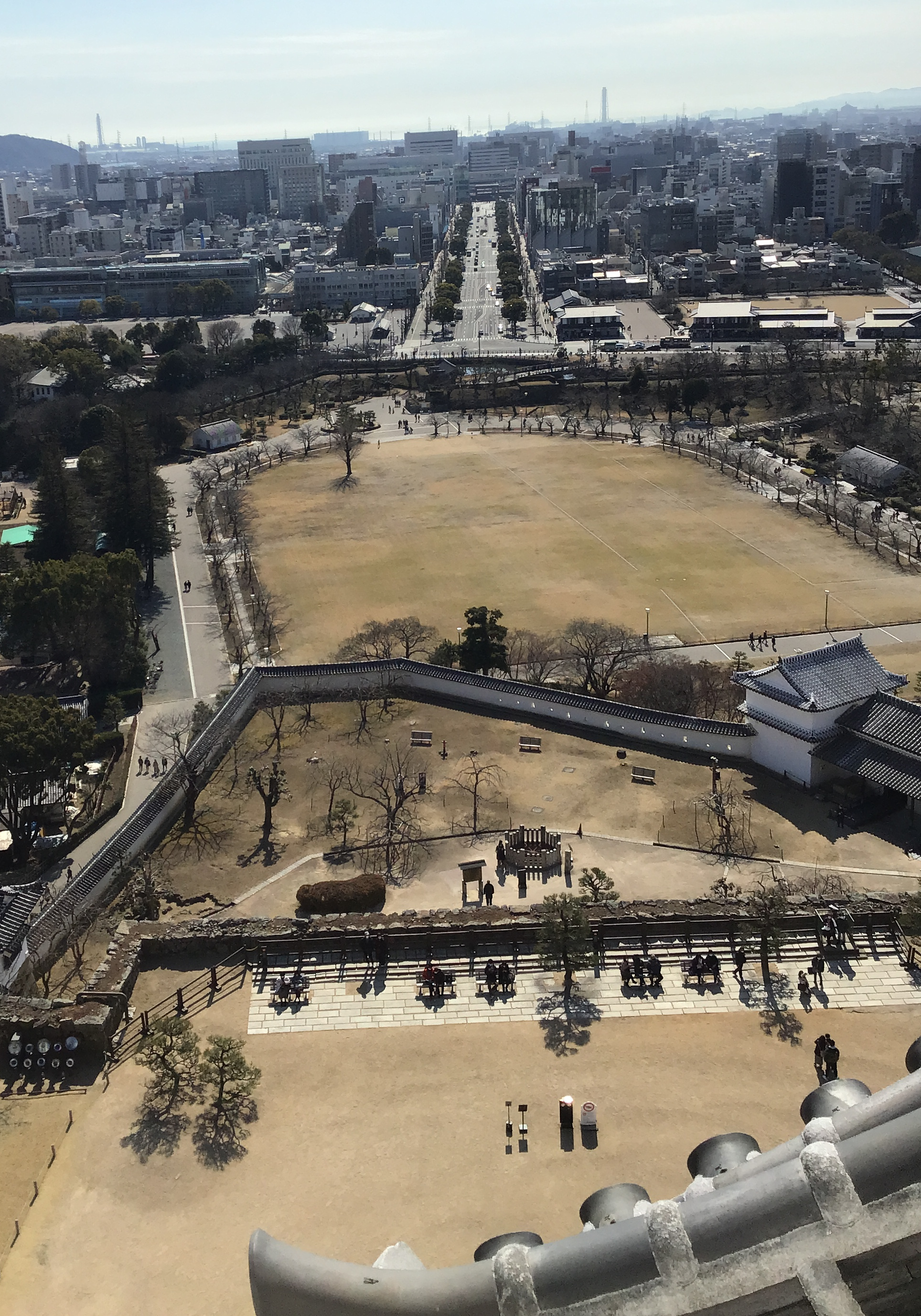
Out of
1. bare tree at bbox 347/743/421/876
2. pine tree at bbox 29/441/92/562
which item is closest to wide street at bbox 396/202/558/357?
pine tree at bbox 29/441/92/562

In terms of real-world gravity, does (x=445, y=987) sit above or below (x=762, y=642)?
above

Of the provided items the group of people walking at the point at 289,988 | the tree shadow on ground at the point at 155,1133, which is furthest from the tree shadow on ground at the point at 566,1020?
the tree shadow on ground at the point at 155,1133

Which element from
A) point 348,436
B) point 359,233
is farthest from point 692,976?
point 359,233

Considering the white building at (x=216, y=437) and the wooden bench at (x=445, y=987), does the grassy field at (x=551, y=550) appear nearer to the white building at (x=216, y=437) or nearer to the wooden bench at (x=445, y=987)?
the white building at (x=216, y=437)

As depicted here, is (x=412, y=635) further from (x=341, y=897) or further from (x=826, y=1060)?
(x=826, y=1060)

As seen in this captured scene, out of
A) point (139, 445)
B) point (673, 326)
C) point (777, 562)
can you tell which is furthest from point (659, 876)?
point (673, 326)

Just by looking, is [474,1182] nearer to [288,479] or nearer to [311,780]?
[311,780]

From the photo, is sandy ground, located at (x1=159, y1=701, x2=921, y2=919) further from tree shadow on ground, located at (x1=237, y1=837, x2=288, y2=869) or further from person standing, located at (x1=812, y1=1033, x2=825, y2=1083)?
person standing, located at (x1=812, y1=1033, x2=825, y2=1083)
